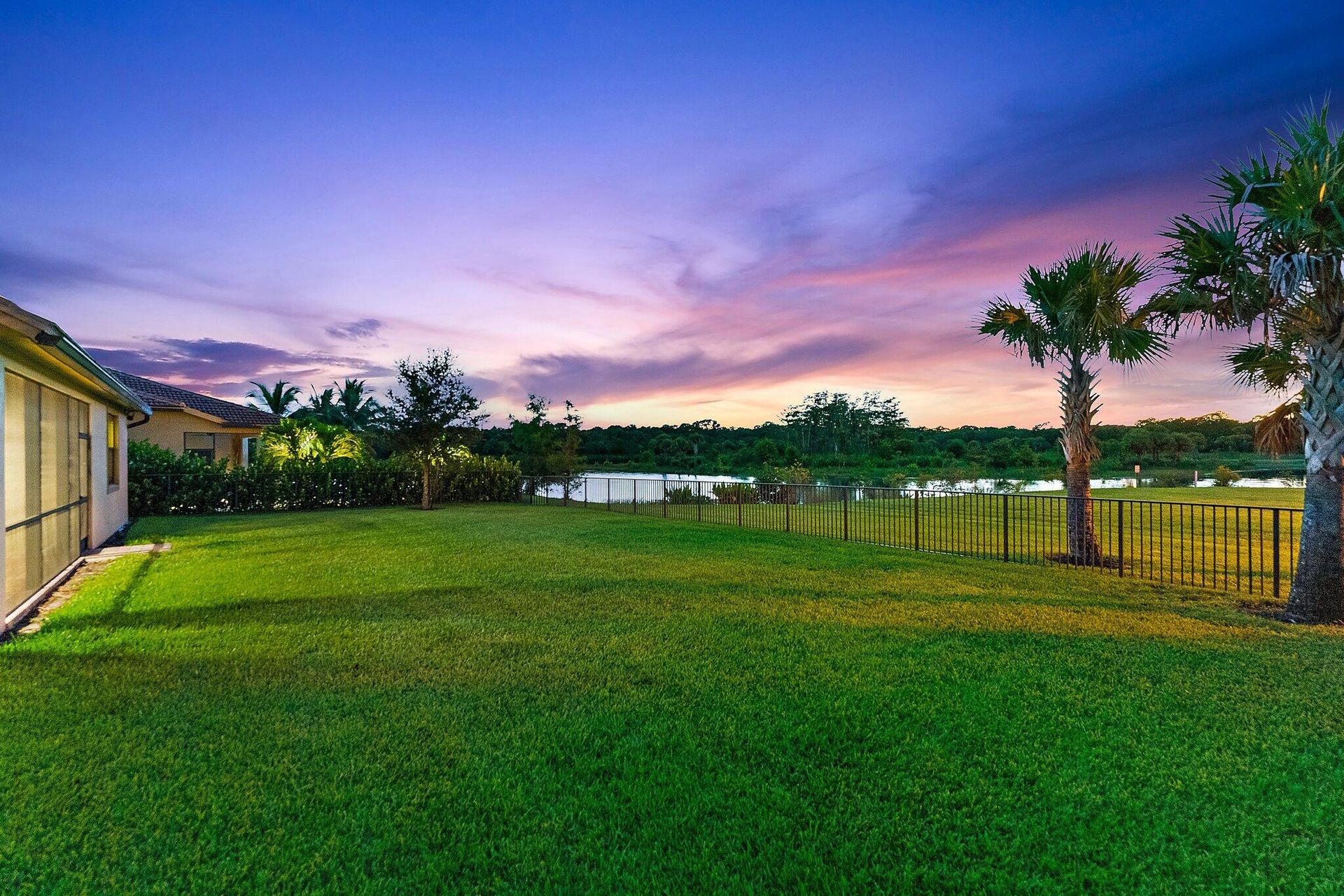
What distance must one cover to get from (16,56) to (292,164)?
10.9 feet

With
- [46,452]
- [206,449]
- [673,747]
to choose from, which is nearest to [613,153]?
[46,452]

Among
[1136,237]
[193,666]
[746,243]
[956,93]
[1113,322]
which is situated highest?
[956,93]

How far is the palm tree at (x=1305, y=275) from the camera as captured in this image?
4.92 metres

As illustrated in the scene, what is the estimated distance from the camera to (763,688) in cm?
356

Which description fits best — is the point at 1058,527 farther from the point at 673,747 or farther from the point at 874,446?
the point at 874,446

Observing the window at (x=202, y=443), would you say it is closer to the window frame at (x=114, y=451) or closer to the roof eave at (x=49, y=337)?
the window frame at (x=114, y=451)

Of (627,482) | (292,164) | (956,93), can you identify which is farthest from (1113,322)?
(292,164)

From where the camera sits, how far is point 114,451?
1186cm

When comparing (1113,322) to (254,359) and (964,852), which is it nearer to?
(964,852)

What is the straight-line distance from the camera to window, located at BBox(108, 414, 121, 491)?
11234 mm

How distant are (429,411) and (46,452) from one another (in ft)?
38.4

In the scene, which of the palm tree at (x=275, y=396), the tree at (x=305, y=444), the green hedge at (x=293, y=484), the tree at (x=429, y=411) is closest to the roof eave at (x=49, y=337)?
the green hedge at (x=293, y=484)

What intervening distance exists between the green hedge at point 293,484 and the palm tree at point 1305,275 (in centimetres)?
1885

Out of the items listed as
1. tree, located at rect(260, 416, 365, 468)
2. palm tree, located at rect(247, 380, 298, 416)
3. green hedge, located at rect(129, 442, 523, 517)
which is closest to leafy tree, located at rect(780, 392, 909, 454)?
green hedge, located at rect(129, 442, 523, 517)
